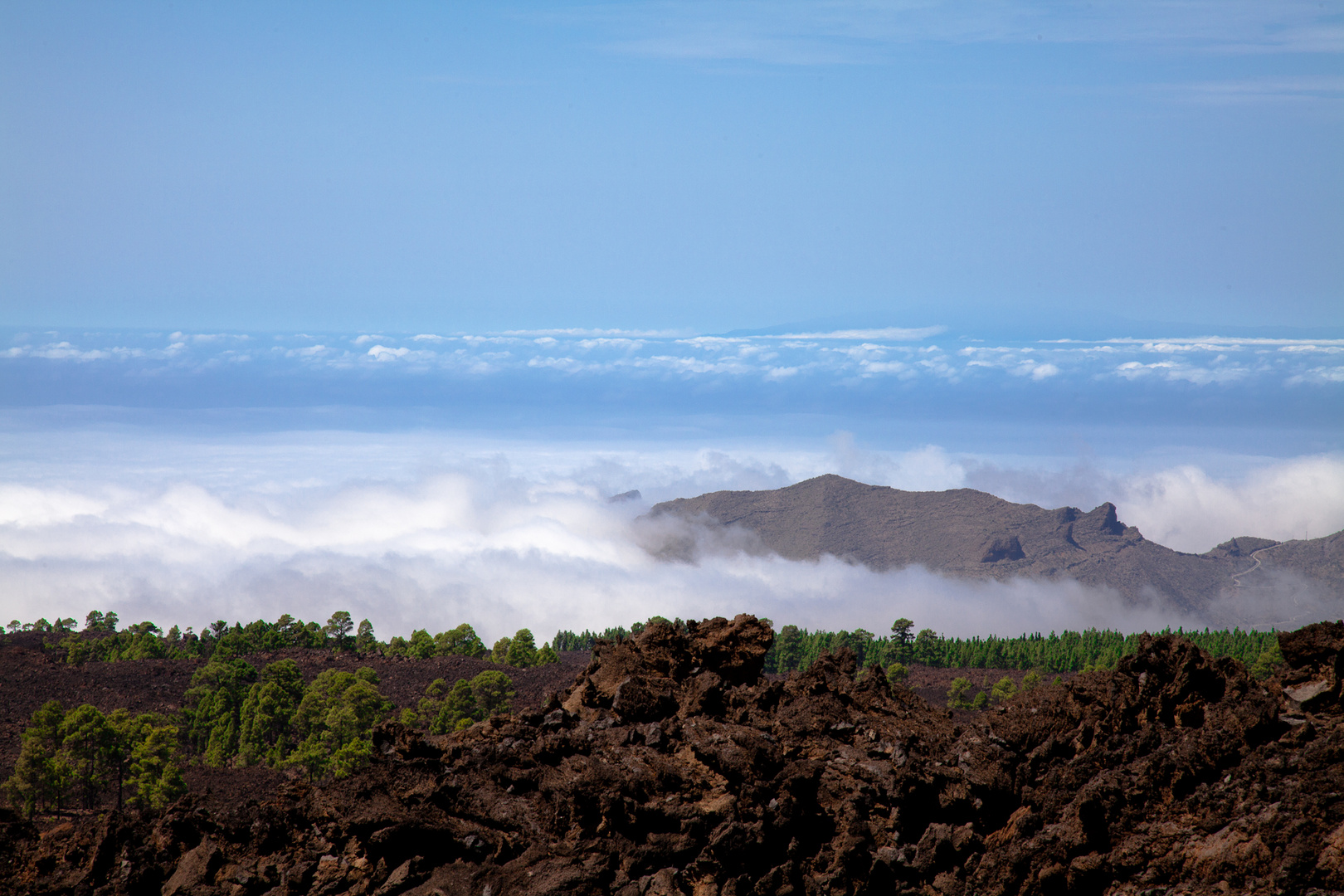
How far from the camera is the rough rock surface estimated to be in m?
20.3

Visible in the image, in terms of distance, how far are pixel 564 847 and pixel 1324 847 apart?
14780mm

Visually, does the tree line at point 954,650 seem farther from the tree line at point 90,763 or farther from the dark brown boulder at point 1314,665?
the dark brown boulder at point 1314,665

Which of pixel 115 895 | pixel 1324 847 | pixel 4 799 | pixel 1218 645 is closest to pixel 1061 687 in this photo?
pixel 1324 847

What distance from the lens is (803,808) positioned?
2367cm

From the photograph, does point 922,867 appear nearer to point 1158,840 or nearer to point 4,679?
point 1158,840

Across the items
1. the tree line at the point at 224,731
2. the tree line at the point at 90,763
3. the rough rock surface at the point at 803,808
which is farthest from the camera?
the tree line at the point at 224,731

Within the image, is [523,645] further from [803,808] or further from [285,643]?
A: [803,808]

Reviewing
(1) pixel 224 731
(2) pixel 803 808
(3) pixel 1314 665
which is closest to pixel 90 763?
(1) pixel 224 731

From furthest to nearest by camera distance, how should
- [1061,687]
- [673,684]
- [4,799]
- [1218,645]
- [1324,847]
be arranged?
[1218,645]
[4,799]
[673,684]
[1061,687]
[1324,847]

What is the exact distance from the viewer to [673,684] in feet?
97.8

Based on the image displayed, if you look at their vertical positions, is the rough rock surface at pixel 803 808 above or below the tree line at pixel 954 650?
above

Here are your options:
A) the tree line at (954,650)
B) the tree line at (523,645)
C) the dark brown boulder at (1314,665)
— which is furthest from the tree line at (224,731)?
the tree line at (954,650)

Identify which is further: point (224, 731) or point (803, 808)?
point (224, 731)

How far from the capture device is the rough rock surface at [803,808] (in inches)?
798
